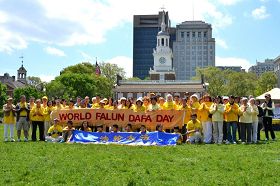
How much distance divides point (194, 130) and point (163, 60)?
99434mm

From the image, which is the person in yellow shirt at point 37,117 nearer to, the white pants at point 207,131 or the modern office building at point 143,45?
the white pants at point 207,131

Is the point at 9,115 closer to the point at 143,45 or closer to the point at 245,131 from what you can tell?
the point at 245,131

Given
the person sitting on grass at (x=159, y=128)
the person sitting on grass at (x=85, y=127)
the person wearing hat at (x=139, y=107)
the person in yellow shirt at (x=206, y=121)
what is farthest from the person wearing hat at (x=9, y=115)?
the person in yellow shirt at (x=206, y=121)

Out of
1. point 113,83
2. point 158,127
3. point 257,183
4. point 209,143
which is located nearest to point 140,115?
point 158,127

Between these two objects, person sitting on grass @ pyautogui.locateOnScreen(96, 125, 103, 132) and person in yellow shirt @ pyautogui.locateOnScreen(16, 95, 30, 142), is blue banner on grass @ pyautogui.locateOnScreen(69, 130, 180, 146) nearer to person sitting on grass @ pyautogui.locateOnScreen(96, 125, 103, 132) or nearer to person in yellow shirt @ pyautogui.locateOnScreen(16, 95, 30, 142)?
person sitting on grass @ pyautogui.locateOnScreen(96, 125, 103, 132)

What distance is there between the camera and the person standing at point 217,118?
17.4 meters

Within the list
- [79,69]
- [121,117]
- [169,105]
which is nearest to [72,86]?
[79,69]

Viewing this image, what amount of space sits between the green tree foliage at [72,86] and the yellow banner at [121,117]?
192ft

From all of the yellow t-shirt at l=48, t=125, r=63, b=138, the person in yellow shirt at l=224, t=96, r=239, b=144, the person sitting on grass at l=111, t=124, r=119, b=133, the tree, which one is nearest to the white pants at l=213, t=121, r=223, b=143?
the person in yellow shirt at l=224, t=96, r=239, b=144

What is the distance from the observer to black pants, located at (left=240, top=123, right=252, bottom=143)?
17703 mm

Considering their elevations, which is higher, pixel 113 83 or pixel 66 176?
pixel 113 83

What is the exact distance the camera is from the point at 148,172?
10.2m

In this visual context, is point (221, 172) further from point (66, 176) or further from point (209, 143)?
point (209, 143)

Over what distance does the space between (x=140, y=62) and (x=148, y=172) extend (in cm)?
17427
